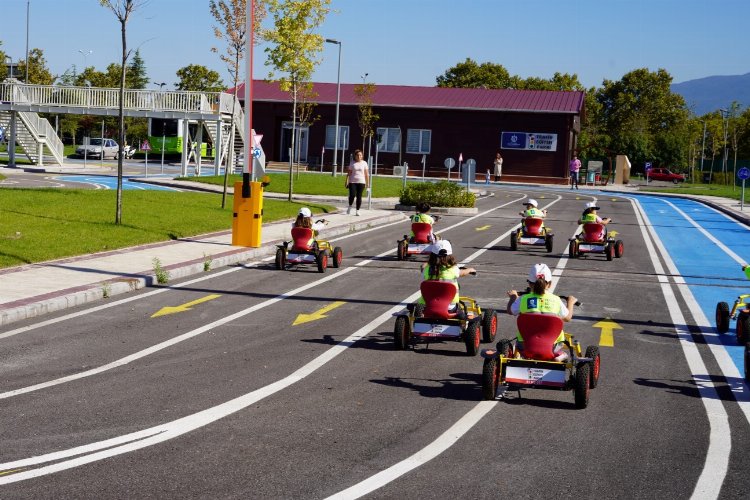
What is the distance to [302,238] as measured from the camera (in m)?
17.3

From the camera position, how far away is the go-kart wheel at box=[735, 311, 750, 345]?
11.5 meters

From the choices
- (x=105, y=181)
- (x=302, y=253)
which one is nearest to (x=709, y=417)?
(x=302, y=253)

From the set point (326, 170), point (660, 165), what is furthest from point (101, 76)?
point (660, 165)

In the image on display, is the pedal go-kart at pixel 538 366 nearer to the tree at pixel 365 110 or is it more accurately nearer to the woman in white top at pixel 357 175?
the woman in white top at pixel 357 175

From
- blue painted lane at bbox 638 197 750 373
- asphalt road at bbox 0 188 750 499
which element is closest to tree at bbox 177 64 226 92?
blue painted lane at bbox 638 197 750 373

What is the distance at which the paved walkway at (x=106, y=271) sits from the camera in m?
12.5

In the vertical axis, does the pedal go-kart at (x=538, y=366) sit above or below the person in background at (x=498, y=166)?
below

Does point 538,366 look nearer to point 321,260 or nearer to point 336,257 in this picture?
point 321,260

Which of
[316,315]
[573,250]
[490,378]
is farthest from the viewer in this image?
[573,250]

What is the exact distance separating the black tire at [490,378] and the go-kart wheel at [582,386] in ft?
2.26

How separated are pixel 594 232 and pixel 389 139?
51.0m

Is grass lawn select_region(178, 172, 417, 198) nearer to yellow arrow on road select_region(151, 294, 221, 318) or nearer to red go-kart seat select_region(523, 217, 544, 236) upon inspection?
red go-kart seat select_region(523, 217, 544, 236)

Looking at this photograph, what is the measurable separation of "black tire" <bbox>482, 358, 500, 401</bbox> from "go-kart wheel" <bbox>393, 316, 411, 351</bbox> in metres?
2.23

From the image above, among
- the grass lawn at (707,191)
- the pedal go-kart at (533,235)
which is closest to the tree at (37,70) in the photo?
the grass lawn at (707,191)
